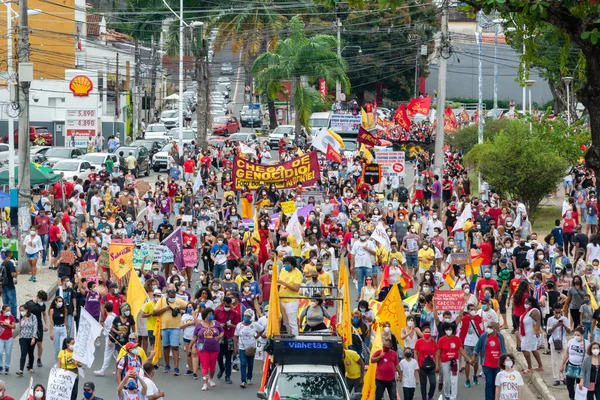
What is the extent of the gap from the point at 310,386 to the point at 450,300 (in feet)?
14.8

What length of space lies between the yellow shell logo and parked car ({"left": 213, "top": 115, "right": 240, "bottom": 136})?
1661 centimetres

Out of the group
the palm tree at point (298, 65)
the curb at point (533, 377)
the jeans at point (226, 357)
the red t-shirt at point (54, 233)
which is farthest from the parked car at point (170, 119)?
the jeans at point (226, 357)

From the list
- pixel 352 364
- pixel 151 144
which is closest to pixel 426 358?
pixel 352 364

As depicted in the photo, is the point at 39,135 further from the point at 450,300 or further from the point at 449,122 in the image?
the point at 450,300

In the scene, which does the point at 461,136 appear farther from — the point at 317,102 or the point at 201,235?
the point at 201,235

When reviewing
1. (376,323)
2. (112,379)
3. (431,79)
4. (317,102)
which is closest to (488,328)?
(376,323)

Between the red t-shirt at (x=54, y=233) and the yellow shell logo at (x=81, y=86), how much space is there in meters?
22.8

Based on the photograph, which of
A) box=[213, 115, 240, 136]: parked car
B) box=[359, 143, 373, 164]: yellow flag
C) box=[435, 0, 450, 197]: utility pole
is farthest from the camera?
box=[213, 115, 240, 136]: parked car

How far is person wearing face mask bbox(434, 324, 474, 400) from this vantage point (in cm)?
1711

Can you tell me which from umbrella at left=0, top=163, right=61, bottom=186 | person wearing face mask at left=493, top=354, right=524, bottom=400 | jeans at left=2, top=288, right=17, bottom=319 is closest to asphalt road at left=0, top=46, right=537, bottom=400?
person wearing face mask at left=493, top=354, right=524, bottom=400

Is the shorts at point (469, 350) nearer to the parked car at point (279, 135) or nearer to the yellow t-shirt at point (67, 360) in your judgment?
the yellow t-shirt at point (67, 360)

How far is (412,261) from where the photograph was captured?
2562 centimetres

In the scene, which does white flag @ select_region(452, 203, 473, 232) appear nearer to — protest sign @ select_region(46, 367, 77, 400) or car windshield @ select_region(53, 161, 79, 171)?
protest sign @ select_region(46, 367, 77, 400)

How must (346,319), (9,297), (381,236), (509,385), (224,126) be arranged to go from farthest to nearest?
(224,126) → (381,236) → (9,297) → (346,319) → (509,385)
